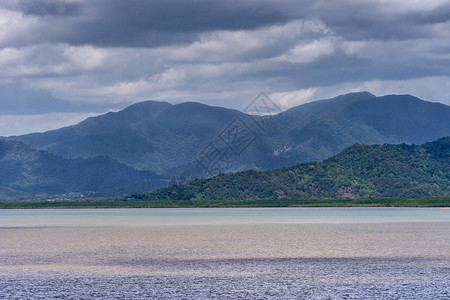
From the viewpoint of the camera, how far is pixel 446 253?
201 feet

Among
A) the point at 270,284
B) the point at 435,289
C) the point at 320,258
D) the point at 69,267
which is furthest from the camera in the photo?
the point at 320,258

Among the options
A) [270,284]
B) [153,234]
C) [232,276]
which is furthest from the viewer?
[153,234]

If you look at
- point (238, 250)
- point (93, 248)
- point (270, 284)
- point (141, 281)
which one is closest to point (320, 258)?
point (238, 250)

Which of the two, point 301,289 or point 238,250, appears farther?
point 238,250

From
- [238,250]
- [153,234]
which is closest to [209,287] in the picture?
[238,250]

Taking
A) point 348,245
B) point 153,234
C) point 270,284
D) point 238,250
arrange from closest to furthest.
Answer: point 270,284 < point 238,250 < point 348,245 < point 153,234

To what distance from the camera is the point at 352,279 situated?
4547 centimetres

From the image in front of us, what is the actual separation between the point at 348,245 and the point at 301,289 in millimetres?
30678

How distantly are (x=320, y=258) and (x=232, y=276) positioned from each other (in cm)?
1379

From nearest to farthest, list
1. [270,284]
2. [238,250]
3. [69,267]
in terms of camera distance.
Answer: [270,284], [69,267], [238,250]

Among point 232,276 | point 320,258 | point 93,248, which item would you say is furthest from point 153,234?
point 232,276

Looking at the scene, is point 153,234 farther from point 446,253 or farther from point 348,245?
point 446,253

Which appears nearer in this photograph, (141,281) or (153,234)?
(141,281)

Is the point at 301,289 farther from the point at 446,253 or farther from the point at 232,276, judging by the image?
the point at 446,253
